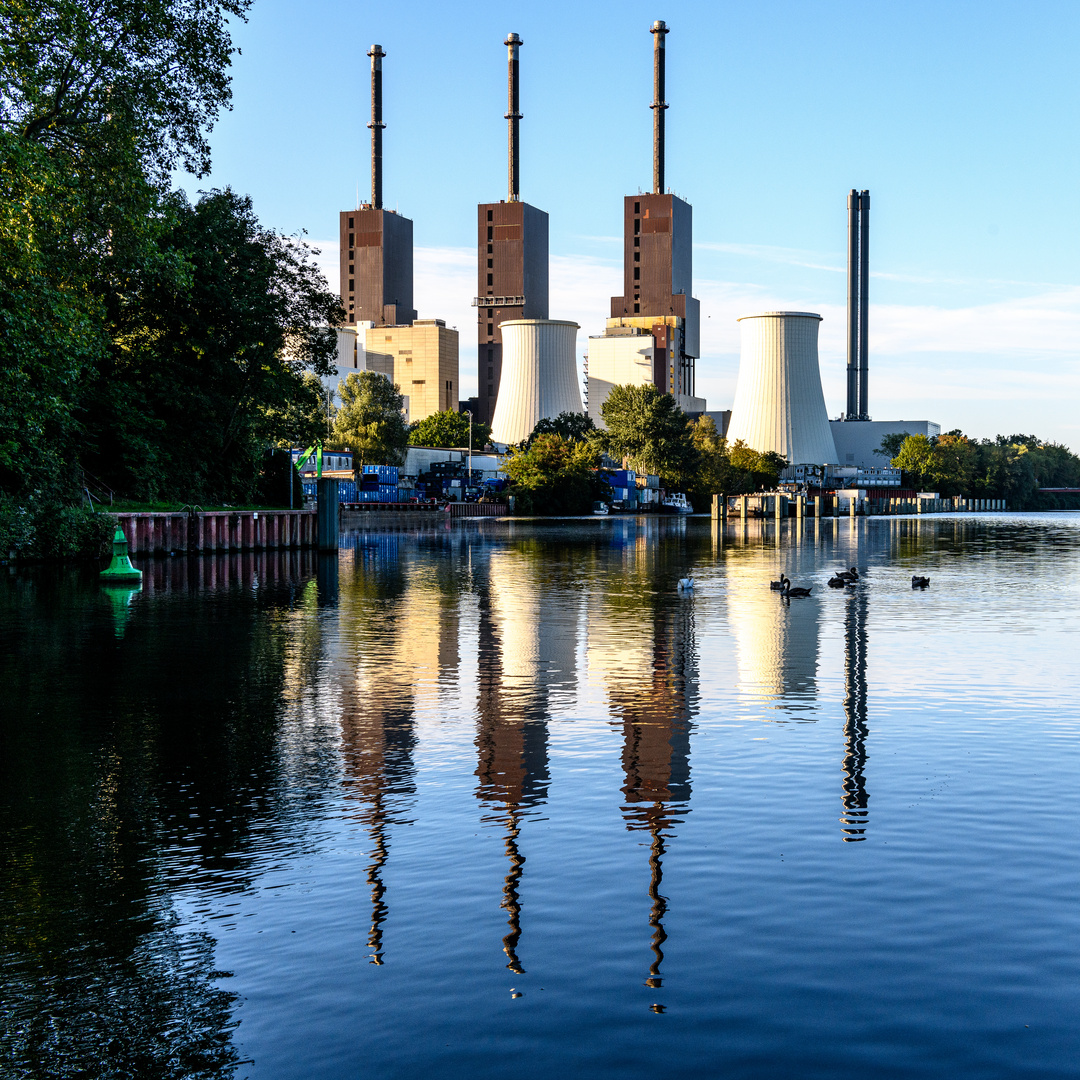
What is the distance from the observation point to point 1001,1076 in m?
5.60

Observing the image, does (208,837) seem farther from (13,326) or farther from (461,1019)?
(13,326)

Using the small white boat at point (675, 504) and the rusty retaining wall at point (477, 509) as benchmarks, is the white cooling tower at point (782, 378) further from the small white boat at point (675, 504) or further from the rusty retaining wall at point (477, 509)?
the rusty retaining wall at point (477, 509)

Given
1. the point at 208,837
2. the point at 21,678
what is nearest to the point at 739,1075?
the point at 208,837

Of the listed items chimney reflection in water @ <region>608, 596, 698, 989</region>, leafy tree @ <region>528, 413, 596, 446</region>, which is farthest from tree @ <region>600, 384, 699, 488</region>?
chimney reflection in water @ <region>608, 596, 698, 989</region>

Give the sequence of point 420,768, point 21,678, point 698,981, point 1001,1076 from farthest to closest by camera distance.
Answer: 1. point 21,678
2. point 420,768
3. point 698,981
4. point 1001,1076

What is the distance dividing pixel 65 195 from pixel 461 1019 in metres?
27.5

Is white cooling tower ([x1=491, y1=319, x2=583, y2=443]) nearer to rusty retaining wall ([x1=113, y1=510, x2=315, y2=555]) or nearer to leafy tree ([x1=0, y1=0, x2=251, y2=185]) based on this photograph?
rusty retaining wall ([x1=113, y1=510, x2=315, y2=555])

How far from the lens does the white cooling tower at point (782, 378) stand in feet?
460

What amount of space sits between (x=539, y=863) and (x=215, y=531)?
47.0m

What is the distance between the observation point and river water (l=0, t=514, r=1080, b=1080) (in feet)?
19.7

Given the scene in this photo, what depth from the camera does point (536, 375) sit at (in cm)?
16900

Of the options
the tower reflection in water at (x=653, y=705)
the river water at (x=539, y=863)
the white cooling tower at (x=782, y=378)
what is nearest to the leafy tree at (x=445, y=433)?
the white cooling tower at (x=782, y=378)

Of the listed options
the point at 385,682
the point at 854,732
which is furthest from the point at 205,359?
the point at 854,732

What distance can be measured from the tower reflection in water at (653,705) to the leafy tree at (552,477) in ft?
337
